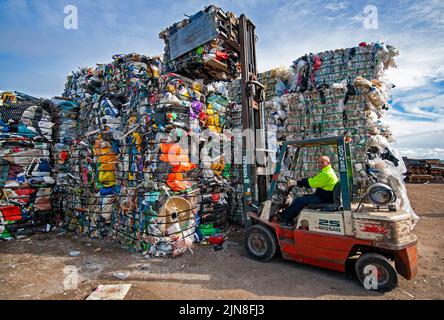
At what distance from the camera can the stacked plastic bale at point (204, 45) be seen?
15.9 feet

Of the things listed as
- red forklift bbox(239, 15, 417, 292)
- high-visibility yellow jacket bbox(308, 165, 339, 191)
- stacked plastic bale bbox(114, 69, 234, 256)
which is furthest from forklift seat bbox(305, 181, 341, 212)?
stacked plastic bale bbox(114, 69, 234, 256)

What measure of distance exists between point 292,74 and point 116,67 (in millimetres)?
4486

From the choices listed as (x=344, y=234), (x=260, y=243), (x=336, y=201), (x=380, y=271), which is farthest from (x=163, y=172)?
(x=380, y=271)

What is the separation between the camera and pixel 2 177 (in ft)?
19.8

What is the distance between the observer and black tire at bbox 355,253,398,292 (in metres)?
3.30

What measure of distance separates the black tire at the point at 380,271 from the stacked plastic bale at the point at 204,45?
4.23 metres

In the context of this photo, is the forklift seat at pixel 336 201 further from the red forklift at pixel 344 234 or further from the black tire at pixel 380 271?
the black tire at pixel 380 271

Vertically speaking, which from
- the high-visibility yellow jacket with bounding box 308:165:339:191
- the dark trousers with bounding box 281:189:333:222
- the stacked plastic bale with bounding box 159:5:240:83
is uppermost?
the stacked plastic bale with bounding box 159:5:240:83

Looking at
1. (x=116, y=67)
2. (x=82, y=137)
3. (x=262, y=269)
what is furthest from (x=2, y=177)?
(x=262, y=269)

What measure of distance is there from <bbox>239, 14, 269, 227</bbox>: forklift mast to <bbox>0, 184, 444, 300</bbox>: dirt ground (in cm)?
112

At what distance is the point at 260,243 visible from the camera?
448 cm

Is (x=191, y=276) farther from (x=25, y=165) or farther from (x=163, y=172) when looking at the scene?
(x=25, y=165)

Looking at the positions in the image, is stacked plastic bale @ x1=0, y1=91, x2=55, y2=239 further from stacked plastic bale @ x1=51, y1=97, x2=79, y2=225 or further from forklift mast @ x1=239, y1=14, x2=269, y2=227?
forklift mast @ x1=239, y1=14, x2=269, y2=227

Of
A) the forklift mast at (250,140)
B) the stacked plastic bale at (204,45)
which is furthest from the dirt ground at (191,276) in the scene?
the stacked plastic bale at (204,45)
